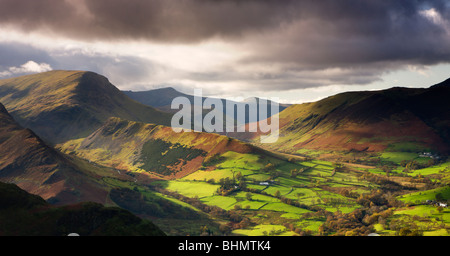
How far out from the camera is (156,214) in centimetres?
16938

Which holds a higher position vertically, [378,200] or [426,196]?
[426,196]

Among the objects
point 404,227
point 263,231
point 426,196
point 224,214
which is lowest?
point 263,231

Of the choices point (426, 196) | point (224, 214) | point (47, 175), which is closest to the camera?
point (47, 175)

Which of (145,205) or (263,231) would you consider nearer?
(263,231)

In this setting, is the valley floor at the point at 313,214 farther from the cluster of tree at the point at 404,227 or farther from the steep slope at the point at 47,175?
the steep slope at the point at 47,175

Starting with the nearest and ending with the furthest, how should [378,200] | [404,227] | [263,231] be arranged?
[404,227] → [263,231] → [378,200]

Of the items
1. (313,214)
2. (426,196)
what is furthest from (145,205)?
(426,196)

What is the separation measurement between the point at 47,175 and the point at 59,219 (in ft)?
322

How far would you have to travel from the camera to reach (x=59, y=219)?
89.6 metres

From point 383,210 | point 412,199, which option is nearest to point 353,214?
point 383,210

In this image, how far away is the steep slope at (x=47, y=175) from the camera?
159250 mm

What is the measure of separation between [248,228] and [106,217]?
7621cm

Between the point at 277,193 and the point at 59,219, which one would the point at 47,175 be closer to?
the point at 59,219
